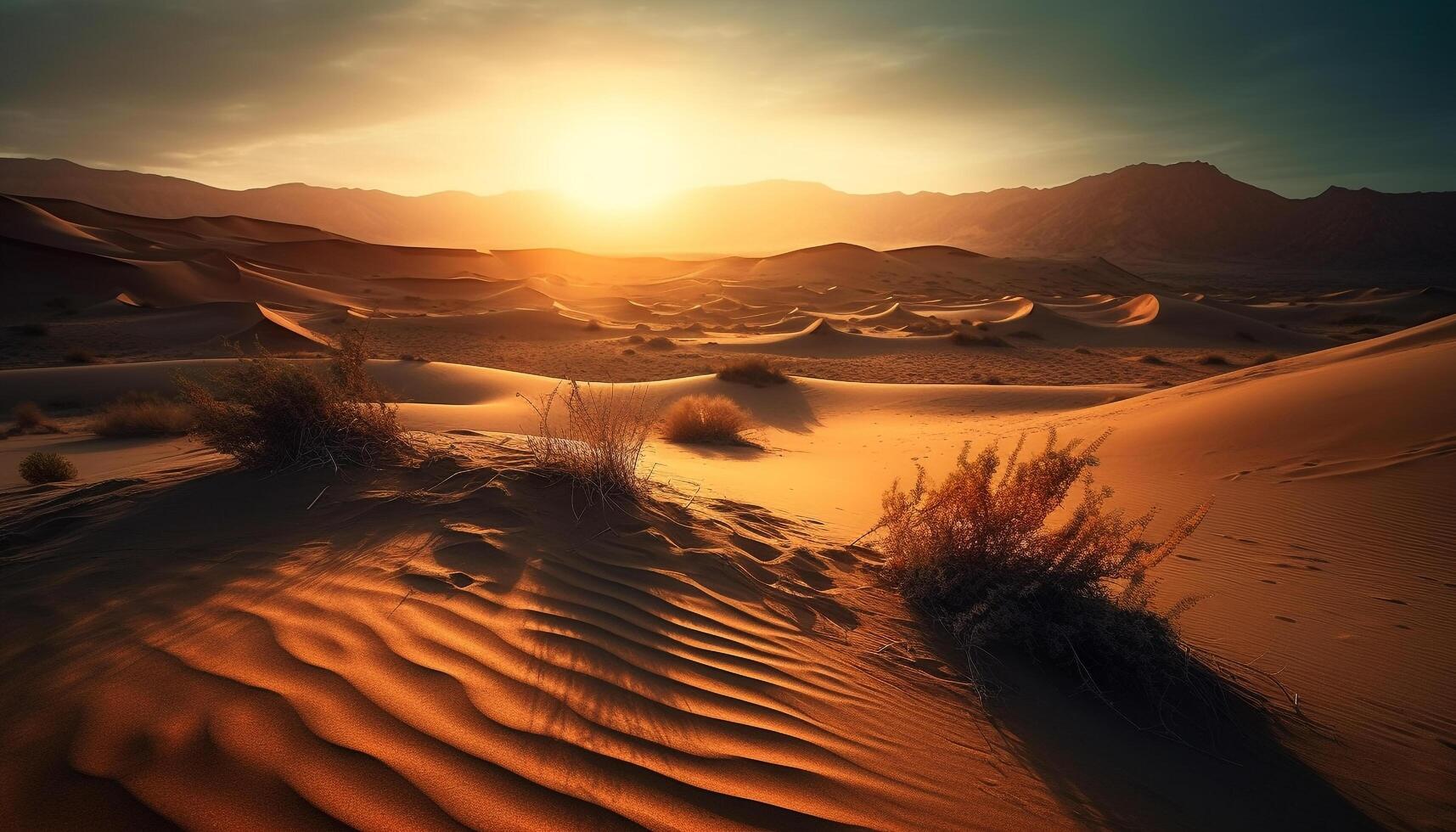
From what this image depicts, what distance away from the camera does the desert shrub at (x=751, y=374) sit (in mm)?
15812

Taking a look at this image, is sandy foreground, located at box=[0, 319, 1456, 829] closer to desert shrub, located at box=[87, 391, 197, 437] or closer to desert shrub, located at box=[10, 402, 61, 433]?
desert shrub, located at box=[87, 391, 197, 437]

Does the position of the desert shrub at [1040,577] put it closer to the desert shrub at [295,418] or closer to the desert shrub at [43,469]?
the desert shrub at [295,418]

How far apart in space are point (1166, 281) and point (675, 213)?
13855 cm

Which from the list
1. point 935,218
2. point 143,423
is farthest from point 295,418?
point 935,218

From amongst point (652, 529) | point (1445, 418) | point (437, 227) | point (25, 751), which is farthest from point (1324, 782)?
point (437, 227)

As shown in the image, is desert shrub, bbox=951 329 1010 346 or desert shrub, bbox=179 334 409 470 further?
desert shrub, bbox=951 329 1010 346

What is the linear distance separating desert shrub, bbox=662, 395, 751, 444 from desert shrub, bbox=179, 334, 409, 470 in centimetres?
572

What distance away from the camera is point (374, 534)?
11.4ft

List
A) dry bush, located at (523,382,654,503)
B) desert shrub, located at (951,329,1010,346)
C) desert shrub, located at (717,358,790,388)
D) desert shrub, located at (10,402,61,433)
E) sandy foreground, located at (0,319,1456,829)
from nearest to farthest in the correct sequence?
sandy foreground, located at (0,319,1456,829) → dry bush, located at (523,382,654,503) → desert shrub, located at (10,402,61,433) → desert shrub, located at (717,358,790,388) → desert shrub, located at (951,329,1010,346)

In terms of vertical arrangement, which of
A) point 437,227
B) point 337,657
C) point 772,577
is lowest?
point 772,577

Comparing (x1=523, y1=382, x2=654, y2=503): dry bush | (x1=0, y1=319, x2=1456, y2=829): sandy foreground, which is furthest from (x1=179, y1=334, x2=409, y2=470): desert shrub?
(x1=523, y1=382, x2=654, y2=503): dry bush

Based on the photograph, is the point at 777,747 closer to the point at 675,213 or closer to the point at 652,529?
the point at 652,529

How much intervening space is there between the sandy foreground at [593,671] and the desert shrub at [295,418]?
0.22 m

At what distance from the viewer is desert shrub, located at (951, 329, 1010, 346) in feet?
83.8
